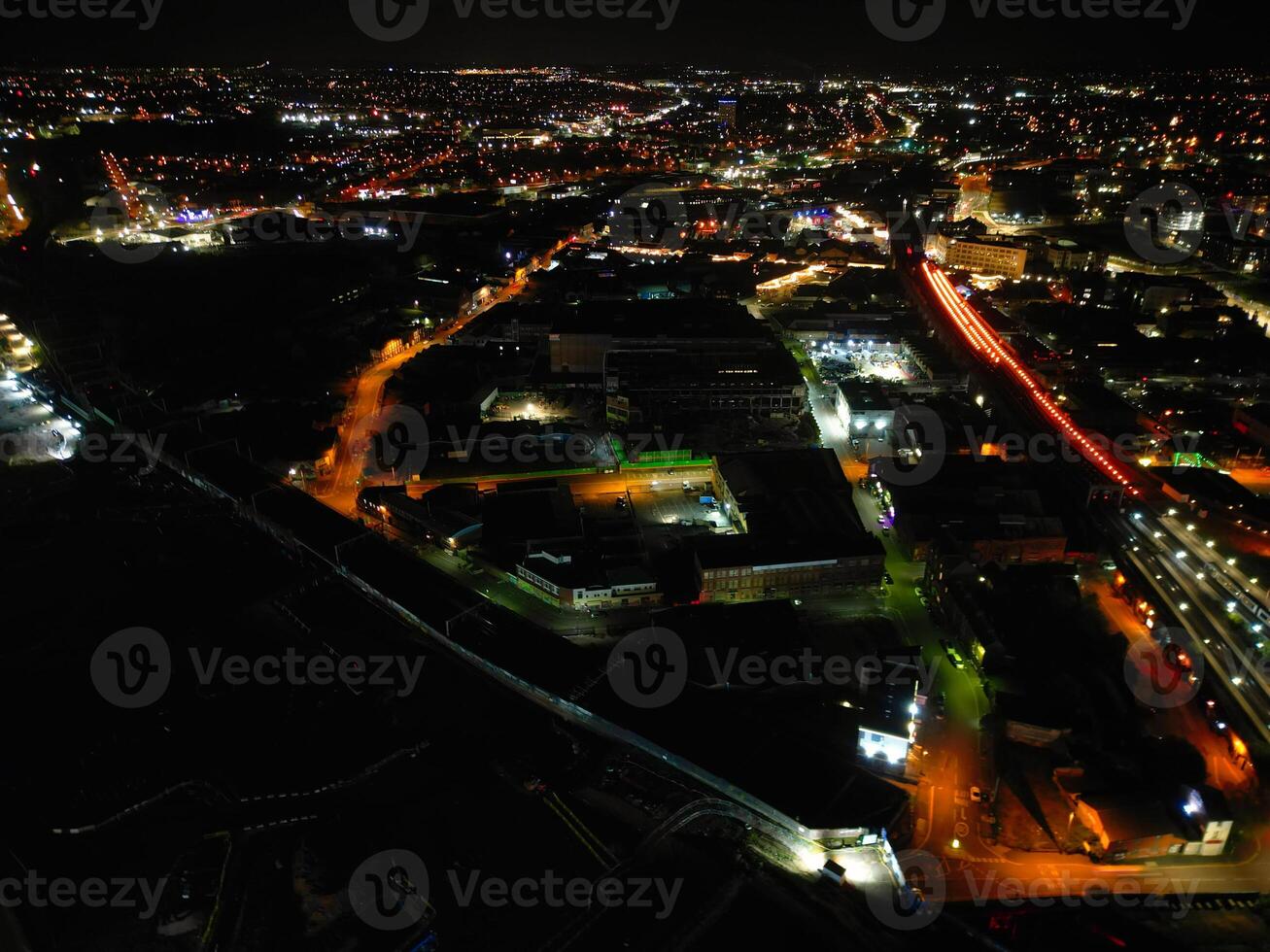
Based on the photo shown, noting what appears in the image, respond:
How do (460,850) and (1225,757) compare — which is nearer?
(460,850)

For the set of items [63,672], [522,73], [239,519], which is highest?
[522,73]

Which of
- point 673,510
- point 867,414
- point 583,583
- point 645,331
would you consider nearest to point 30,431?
point 583,583

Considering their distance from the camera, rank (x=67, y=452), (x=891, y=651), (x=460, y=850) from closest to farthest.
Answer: (x=460, y=850) < (x=891, y=651) < (x=67, y=452)

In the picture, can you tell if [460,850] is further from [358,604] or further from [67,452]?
[67,452]

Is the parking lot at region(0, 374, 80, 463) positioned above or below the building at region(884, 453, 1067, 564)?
above

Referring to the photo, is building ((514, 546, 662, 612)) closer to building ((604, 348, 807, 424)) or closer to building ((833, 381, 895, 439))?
building ((604, 348, 807, 424))

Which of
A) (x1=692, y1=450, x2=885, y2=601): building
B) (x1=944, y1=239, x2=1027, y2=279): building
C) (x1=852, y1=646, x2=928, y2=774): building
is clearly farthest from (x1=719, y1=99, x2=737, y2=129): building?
(x1=852, y1=646, x2=928, y2=774): building

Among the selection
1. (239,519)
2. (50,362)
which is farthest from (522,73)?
(239,519)
